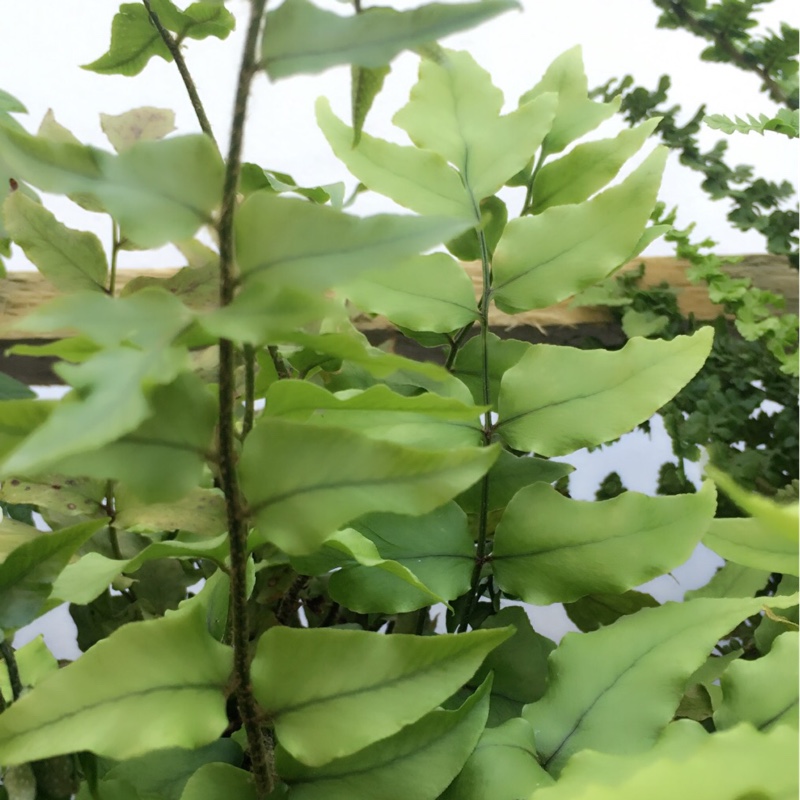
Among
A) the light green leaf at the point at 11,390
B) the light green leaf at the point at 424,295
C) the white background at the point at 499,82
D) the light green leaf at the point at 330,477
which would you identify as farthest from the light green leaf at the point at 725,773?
the white background at the point at 499,82

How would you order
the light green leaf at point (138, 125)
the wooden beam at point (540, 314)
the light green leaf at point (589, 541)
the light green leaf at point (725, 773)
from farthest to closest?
the wooden beam at point (540, 314), the light green leaf at point (138, 125), the light green leaf at point (589, 541), the light green leaf at point (725, 773)

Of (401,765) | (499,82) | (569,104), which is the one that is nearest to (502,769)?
(401,765)

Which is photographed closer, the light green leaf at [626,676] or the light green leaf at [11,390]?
the light green leaf at [626,676]

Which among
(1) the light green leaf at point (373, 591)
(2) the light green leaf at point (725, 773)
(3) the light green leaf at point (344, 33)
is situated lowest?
(1) the light green leaf at point (373, 591)

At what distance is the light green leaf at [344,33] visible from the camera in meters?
0.12

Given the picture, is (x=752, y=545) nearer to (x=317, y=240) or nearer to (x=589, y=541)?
(x=589, y=541)

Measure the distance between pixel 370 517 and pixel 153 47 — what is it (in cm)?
19

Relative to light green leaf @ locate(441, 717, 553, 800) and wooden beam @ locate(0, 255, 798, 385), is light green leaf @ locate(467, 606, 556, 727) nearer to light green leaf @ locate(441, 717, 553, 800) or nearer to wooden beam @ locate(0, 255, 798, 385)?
light green leaf @ locate(441, 717, 553, 800)

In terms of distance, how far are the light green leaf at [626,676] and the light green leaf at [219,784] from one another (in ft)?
0.25

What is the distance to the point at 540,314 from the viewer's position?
65cm

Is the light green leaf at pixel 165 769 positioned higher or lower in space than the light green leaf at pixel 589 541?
lower

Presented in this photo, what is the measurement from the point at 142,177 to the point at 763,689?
184 millimetres

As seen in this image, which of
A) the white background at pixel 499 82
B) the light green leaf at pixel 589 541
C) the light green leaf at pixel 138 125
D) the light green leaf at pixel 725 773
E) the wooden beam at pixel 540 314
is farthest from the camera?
the white background at pixel 499 82

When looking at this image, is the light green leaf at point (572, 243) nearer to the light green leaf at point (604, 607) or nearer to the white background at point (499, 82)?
the light green leaf at point (604, 607)
